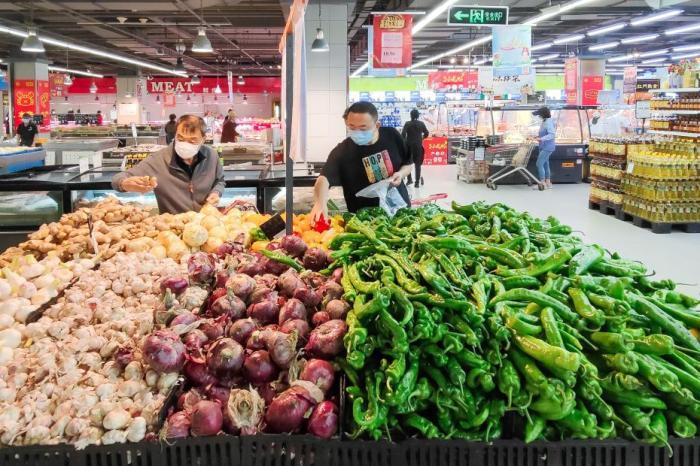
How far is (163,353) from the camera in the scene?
6.53ft

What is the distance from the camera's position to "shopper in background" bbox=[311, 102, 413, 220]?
4848 mm

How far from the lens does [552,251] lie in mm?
2674

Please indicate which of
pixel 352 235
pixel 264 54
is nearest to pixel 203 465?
pixel 352 235

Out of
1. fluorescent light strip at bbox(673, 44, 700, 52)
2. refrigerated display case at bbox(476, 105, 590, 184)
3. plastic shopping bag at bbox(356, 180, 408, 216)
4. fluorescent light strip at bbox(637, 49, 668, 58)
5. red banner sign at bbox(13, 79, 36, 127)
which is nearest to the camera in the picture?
plastic shopping bag at bbox(356, 180, 408, 216)

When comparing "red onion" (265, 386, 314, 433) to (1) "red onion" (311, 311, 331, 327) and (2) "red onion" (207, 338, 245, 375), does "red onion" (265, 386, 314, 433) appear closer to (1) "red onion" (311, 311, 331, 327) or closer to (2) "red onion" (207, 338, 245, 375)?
(2) "red onion" (207, 338, 245, 375)

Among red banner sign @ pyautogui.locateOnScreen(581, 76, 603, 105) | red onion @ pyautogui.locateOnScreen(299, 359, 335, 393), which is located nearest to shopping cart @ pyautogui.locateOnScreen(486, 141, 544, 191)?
red banner sign @ pyautogui.locateOnScreen(581, 76, 603, 105)

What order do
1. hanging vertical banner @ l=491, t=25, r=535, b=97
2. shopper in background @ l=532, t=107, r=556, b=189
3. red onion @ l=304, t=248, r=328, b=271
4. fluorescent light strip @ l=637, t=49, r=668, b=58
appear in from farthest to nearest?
1. fluorescent light strip @ l=637, t=49, r=668, b=58
2. shopper in background @ l=532, t=107, r=556, b=189
3. hanging vertical banner @ l=491, t=25, r=535, b=97
4. red onion @ l=304, t=248, r=328, b=271

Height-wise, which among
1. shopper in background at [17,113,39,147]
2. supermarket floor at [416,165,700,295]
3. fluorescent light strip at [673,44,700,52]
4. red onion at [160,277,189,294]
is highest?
fluorescent light strip at [673,44,700,52]

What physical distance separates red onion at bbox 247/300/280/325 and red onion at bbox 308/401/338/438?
499 mm

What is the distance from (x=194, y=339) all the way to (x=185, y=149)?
10.4 ft

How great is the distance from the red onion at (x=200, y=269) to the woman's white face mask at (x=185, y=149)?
2.50 metres

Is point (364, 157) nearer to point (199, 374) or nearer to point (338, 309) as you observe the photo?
point (338, 309)

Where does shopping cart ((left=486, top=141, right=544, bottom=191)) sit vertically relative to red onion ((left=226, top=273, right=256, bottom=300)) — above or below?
above

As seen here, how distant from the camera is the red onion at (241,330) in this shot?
7.10 feet
